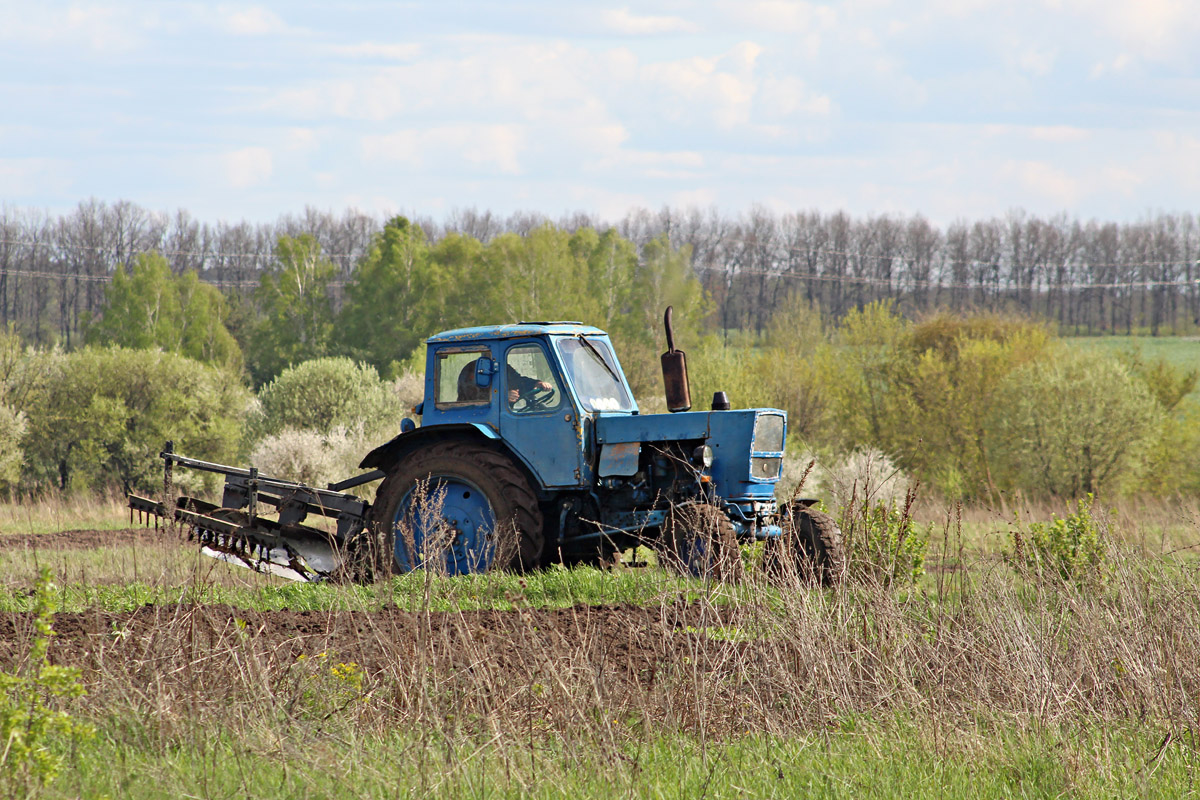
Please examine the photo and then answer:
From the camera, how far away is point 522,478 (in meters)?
9.14

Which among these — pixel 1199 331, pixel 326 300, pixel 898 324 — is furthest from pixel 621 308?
pixel 1199 331

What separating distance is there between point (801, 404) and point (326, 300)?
2966cm

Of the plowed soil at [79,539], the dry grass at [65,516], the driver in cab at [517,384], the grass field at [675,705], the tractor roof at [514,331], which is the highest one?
the tractor roof at [514,331]

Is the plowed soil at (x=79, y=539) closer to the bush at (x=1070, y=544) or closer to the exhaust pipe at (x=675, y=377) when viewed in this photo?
the exhaust pipe at (x=675, y=377)

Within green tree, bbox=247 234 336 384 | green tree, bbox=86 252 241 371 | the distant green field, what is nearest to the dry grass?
green tree, bbox=86 252 241 371

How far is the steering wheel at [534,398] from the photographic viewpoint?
9305 millimetres

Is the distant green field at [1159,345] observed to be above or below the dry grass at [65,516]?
above

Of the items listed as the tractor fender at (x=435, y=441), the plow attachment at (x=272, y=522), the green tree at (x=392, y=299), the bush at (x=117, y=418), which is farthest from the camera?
the green tree at (x=392, y=299)

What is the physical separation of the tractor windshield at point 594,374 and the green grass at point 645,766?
198 inches

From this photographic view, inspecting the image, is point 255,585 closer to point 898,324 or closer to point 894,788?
point 894,788

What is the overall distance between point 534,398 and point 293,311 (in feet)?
152

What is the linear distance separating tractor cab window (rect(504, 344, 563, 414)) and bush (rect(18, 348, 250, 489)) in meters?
22.4

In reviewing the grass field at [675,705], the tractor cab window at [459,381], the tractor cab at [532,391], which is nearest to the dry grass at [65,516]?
the tractor cab window at [459,381]

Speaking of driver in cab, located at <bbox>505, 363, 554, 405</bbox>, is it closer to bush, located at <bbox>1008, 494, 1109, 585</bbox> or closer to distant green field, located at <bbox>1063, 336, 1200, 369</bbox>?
bush, located at <bbox>1008, 494, 1109, 585</bbox>
